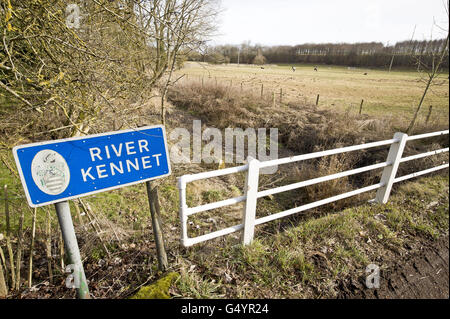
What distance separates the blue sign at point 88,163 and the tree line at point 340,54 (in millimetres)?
2729

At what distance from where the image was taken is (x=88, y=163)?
5.43ft

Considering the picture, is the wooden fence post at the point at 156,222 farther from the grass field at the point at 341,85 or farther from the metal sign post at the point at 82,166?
the grass field at the point at 341,85

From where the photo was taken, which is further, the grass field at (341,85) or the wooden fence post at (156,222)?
the grass field at (341,85)

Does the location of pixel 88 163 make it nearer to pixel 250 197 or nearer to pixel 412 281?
pixel 250 197

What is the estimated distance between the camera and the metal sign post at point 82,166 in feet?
4.86

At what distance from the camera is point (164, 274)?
2461mm

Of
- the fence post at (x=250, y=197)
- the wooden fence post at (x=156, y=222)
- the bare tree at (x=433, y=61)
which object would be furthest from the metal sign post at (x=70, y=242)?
the bare tree at (x=433, y=61)

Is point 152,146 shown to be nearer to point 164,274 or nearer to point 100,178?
point 100,178

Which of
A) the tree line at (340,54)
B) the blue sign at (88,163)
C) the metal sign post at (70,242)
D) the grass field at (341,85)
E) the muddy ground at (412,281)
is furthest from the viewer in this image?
the grass field at (341,85)

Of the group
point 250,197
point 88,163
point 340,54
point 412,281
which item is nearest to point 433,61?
point 340,54

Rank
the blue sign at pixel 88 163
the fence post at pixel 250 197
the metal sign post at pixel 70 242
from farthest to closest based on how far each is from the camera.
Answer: the fence post at pixel 250 197, the metal sign post at pixel 70 242, the blue sign at pixel 88 163

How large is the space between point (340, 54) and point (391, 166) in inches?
339
